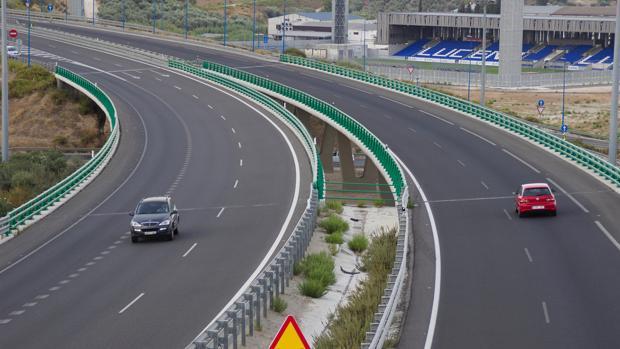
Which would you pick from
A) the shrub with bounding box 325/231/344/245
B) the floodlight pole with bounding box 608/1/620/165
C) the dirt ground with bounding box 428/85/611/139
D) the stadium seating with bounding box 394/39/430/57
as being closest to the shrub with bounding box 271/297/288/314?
the shrub with bounding box 325/231/344/245

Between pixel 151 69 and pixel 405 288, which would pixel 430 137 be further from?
pixel 151 69

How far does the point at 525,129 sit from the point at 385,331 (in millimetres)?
38246

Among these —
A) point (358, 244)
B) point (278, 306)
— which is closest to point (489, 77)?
point (358, 244)

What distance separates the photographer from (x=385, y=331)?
20.4m

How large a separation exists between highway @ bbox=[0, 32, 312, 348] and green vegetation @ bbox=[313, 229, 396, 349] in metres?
2.80

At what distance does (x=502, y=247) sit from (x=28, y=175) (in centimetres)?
2639

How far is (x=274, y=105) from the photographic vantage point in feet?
226

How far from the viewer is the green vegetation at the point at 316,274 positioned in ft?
91.6

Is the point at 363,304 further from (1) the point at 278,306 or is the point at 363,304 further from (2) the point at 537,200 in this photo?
(2) the point at 537,200

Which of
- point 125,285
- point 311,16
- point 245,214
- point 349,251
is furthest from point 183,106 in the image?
point 311,16

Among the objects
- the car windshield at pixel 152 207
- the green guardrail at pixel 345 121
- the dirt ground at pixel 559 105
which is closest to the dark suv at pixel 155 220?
the car windshield at pixel 152 207

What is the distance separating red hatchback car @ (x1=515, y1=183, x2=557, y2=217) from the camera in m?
36.1

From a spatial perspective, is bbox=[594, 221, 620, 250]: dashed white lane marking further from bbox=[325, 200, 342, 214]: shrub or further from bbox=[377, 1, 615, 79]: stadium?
bbox=[377, 1, 615, 79]: stadium

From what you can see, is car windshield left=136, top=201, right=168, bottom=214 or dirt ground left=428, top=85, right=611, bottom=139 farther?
dirt ground left=428, top=85, right=611, bottom=139
